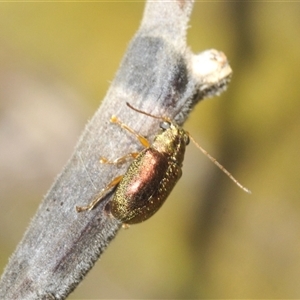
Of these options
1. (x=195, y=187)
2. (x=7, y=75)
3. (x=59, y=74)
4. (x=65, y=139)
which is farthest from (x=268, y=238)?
(x=7, y=75)

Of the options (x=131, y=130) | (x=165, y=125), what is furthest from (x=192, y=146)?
(x=131, y=130)

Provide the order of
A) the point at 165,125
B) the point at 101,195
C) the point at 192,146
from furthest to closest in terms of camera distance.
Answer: the point at 192,146, the point at 165,125, the point at 101,195

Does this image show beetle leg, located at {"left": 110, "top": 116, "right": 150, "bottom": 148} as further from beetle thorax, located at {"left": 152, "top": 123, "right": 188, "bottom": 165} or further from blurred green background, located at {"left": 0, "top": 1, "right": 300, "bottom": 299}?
blurred green background, located at {"left": 0, "top": 1, "right": 300, "bottom": 299}

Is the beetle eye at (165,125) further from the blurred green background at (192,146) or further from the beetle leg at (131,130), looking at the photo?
the blurred green background at (192,146)

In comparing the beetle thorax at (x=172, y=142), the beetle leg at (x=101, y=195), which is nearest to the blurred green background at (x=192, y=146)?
the beetle thorax at (x=172, y=142)

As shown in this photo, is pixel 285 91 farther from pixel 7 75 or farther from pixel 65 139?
→ pixel 7 75

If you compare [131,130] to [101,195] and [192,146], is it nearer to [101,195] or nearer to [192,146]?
[101,195]
